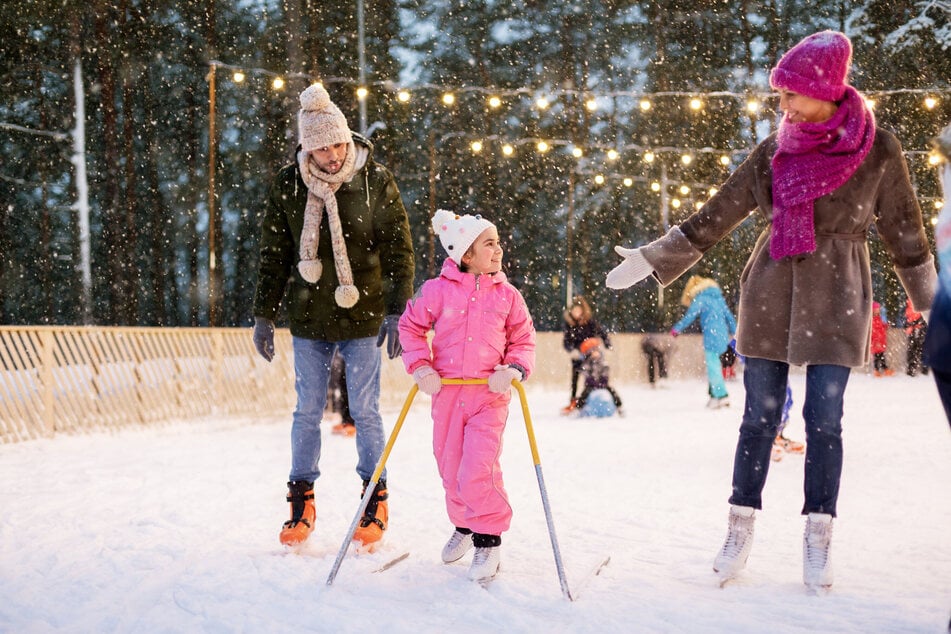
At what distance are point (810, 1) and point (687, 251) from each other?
70.6 feet

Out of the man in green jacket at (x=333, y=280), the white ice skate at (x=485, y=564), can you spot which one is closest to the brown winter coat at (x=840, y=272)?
the white ice skate at (x=485, y=564)

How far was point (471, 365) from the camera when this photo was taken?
10.6 feet

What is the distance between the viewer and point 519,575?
321 centimetres

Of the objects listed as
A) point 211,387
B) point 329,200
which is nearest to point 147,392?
point 211,387

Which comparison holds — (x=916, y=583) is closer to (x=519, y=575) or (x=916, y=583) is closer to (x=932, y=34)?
(x=519, y=575)

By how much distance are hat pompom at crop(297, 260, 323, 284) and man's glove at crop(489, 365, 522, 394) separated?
1.02m

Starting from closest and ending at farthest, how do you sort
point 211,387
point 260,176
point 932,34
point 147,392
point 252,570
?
point 252,570 < point 147,392 < point 211,387 < point 932,34 < point 260,176

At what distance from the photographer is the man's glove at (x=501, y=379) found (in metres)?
3.15

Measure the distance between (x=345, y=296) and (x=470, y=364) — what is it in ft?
2.58

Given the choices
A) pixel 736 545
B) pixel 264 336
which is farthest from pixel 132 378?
pixel 736 545

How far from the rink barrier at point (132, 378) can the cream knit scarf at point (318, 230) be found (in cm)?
468

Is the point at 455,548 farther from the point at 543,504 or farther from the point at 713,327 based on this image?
the point at 713,327

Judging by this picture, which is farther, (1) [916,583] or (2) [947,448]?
(2) [947,448]

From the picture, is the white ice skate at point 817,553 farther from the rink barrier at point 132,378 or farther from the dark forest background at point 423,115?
the dark forest background at point 423,115
